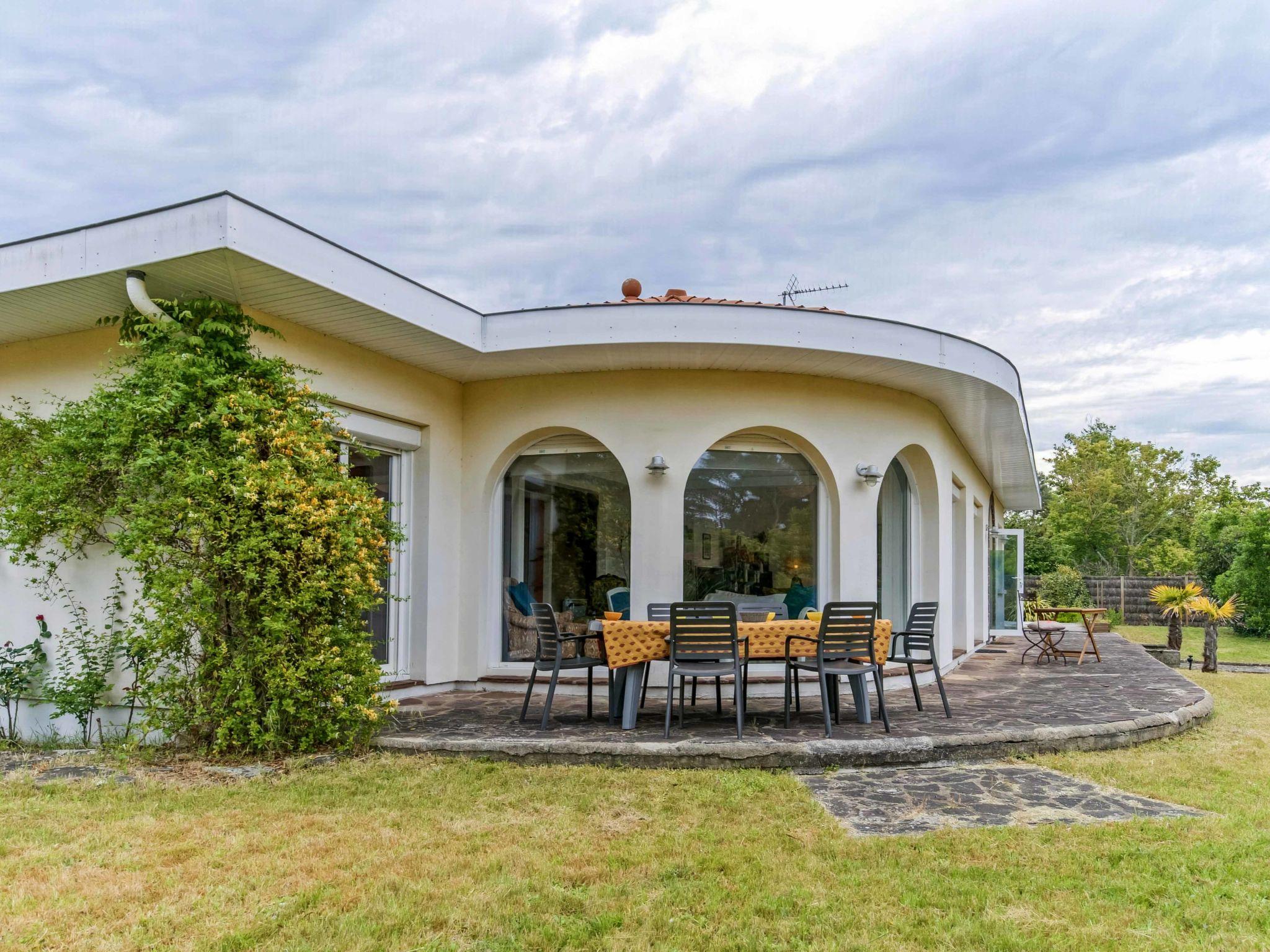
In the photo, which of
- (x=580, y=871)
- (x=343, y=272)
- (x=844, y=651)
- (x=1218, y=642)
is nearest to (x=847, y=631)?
(x=844, y=651)

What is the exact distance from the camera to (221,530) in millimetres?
5367

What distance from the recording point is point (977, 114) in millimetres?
10508

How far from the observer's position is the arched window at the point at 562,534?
8273mm

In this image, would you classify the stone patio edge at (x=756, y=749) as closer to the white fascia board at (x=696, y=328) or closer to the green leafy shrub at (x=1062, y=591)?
the white fascia board at (x=696, y=328)

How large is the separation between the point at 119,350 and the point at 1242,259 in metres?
17.9

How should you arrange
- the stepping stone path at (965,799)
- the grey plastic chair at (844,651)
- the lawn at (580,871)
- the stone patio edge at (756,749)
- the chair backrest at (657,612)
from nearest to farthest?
the lawn at (580,871), the stepping stone path at (965,799), the stone patio edge at (756,749), the grey plastic chair at (844,651), the chair backrest at (657,612)

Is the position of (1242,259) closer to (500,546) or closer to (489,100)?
(489,100)

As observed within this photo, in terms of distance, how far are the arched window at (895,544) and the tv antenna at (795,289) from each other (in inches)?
106

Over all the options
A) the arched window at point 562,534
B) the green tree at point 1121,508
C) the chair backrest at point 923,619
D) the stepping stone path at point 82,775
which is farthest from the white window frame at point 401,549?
the green tree at point 1121,508

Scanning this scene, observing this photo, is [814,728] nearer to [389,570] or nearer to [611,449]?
[611,449]

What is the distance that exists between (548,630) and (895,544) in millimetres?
4621

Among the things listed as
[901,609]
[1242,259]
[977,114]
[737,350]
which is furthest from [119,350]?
[1242,259]

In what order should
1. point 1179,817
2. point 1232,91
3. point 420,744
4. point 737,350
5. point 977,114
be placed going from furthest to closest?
point 977,114 < point 1232,91 < point 737,350 < point 420,744 < point 1179,817

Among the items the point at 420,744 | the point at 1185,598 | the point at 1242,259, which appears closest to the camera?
the point at 420,744
